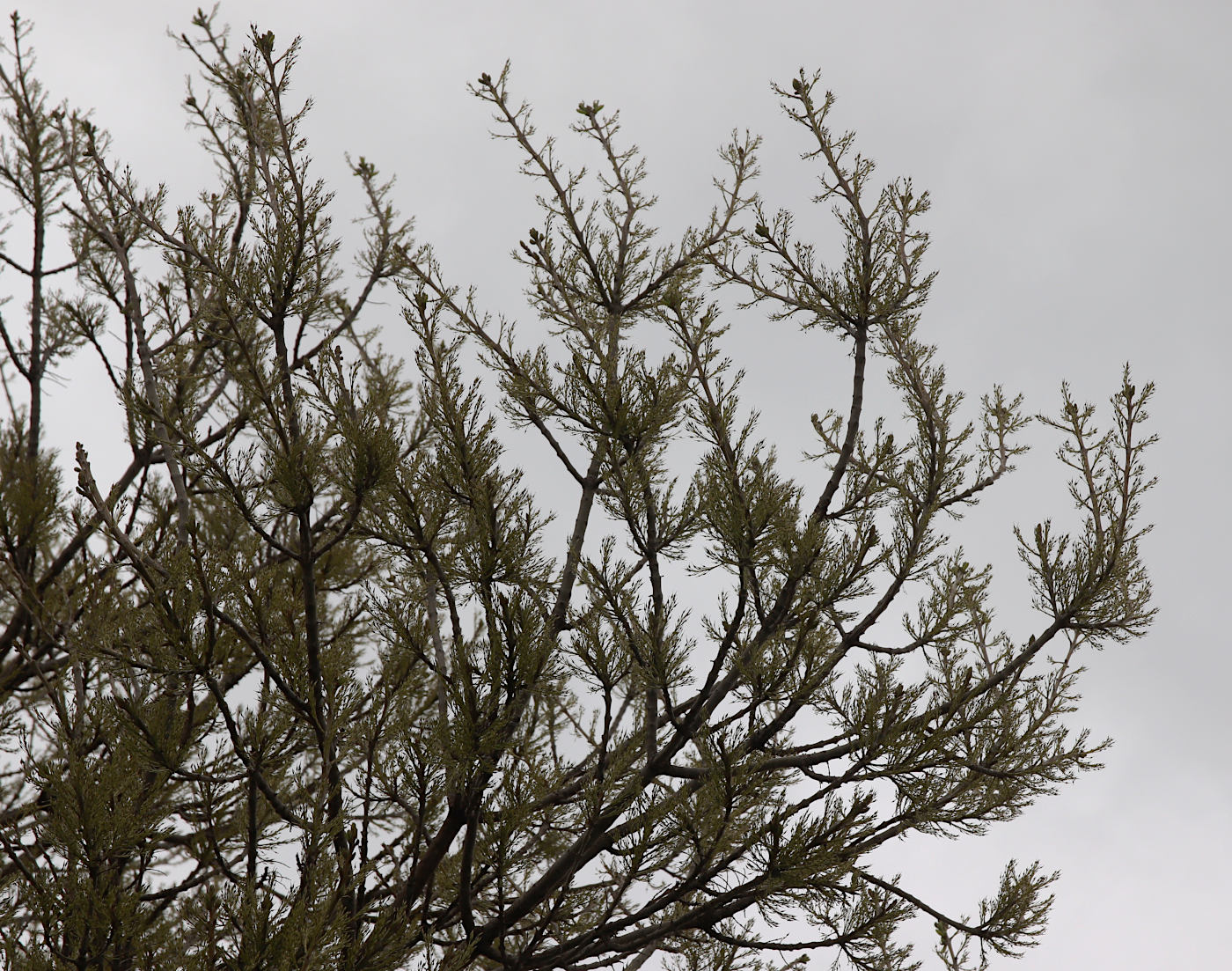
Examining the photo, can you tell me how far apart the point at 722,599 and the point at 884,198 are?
182cm

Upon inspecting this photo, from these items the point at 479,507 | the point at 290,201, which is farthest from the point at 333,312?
the point at 479,507

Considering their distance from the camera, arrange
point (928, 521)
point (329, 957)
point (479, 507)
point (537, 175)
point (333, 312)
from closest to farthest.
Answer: point (329, 957) < point (479, 507) < point (928, 521) < point (333, 312) < point (537, 175)

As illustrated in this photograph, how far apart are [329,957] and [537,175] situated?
330cm

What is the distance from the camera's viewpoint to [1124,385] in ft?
12.7

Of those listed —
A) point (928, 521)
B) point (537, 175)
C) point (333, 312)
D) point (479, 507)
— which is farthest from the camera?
point (537, 175)

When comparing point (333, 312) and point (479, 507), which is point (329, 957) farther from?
point (333, 312)

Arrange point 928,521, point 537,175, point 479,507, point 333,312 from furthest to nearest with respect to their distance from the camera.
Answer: point 537,175 → point 333,312 → point 928,521 → point 479,507

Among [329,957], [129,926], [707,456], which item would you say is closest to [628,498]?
[707,456]

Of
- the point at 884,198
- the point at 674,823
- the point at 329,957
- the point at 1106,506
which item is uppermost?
the point at 884,198

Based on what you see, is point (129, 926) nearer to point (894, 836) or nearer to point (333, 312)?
point (333, 312)

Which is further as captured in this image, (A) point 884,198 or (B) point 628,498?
(A) point 884,198

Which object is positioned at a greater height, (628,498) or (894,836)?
(628,498)

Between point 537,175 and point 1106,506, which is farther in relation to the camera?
point 537,175

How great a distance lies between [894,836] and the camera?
3621mm
